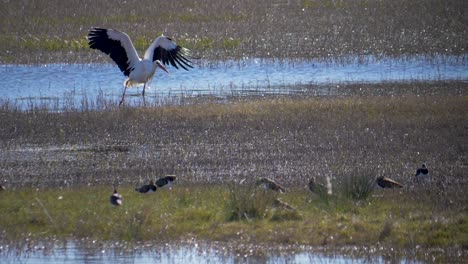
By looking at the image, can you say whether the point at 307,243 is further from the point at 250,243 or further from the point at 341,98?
the point at 341,98

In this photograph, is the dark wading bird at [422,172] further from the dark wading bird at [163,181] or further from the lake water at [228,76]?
the lake water at [228,76]

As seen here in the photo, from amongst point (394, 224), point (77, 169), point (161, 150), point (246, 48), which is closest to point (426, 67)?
point (246, 48)

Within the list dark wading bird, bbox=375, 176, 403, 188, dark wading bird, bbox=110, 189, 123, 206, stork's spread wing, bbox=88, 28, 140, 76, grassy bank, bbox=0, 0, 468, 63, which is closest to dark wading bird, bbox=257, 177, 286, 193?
dark wading bird, bbox=375, 176, 403, 188

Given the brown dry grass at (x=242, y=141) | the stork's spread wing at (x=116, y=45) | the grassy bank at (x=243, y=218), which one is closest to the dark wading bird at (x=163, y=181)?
the grassy bank at (x=243, y=218)

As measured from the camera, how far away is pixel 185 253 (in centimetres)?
755

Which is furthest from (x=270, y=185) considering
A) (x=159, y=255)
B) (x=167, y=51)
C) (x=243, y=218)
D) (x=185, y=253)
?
(x=167, y=51)

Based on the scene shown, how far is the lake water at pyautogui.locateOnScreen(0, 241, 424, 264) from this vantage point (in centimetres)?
731

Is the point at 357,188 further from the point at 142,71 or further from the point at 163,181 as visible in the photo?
the point at 142,71

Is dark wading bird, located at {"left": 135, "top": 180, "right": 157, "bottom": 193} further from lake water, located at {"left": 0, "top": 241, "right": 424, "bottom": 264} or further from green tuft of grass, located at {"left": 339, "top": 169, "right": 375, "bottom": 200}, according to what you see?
green tuft of grass, located at {"left": 339, "top": 169, "right": 375, "bottom": 200}

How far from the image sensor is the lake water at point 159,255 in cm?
731

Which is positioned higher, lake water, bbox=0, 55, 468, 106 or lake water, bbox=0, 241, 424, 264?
lake water, bbox=0, 55, 468, 106

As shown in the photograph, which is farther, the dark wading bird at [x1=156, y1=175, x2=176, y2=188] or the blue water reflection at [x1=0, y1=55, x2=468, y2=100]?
the blue water reflection at [x1=0, y1=55, x2=468, y2=100]

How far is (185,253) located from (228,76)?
1113cm

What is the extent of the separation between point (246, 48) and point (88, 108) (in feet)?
23.7
